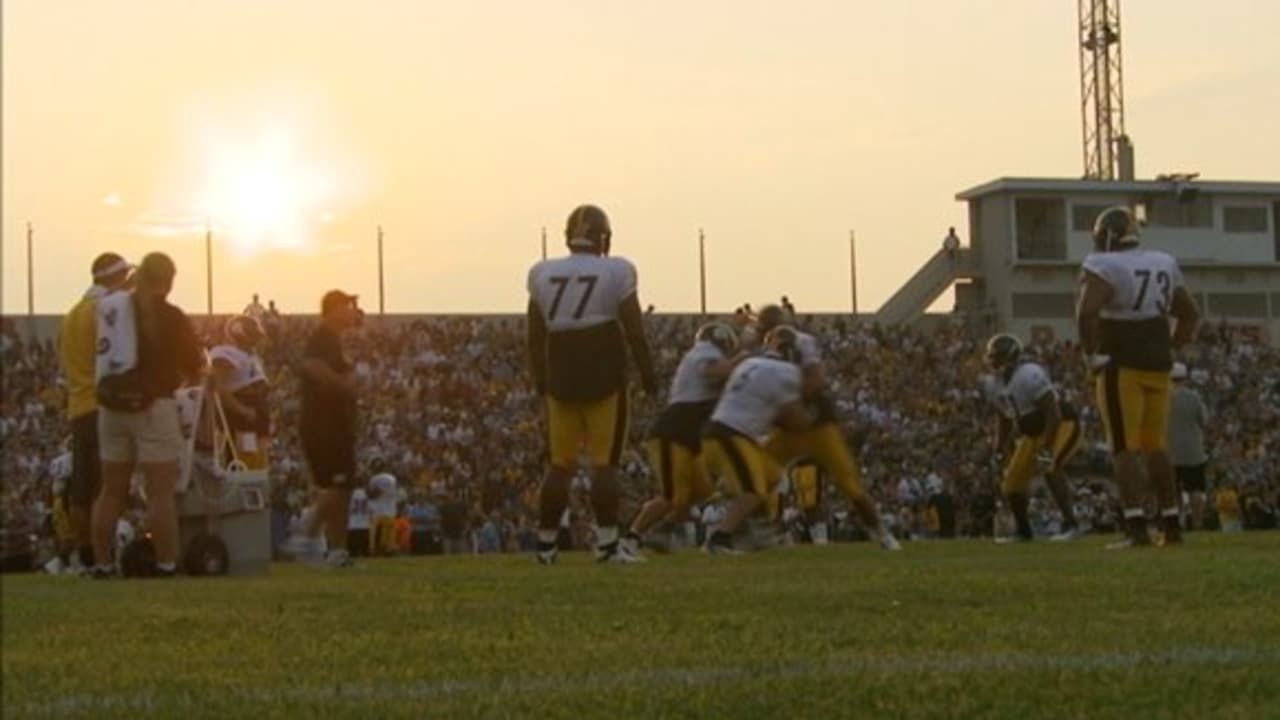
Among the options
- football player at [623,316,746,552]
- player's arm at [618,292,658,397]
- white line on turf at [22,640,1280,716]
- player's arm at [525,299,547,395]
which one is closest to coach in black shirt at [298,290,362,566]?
player's arm at [525,299,547,395]

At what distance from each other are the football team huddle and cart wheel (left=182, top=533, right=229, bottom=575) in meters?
1.80

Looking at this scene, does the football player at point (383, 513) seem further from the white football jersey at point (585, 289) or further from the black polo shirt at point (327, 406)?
the white football jersey at point (585, 289)

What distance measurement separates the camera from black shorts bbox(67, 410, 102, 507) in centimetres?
1319

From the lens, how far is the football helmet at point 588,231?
519 inches

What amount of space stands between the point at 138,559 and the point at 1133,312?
19.4 ft

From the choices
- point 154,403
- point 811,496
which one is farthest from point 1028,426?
point 154,403

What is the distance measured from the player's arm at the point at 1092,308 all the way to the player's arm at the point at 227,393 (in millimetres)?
5246

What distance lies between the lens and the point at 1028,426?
18266mm

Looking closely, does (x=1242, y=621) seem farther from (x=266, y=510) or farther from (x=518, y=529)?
(x=518, y=529)

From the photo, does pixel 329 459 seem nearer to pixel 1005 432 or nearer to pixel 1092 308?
pixel 1092 308

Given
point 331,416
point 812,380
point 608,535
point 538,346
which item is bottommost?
→ point 608,535

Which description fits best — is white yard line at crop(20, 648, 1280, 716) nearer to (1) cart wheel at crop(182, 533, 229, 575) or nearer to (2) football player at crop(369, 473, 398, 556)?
(1) cart wheel at crop(182, 533, 229, 575)

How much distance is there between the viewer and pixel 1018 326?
62344mm

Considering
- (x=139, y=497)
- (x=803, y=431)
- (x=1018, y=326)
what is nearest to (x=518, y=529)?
(x=139, y=497)
